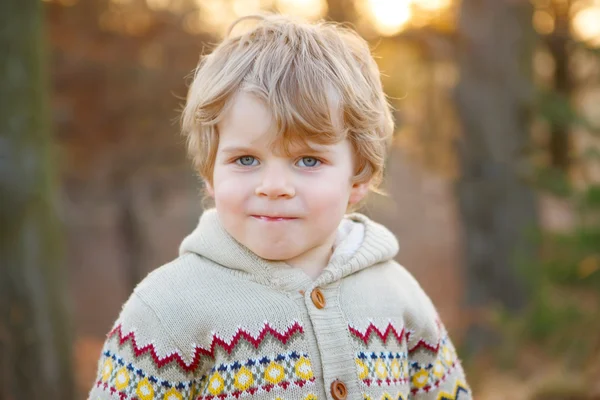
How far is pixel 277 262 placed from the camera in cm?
201

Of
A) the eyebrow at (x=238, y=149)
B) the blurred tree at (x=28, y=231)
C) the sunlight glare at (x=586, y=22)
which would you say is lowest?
the blurred tree at (x=28, y=231)

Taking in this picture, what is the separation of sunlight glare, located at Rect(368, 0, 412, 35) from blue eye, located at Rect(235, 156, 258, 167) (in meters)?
5.98

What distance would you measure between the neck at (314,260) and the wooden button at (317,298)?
8 cm

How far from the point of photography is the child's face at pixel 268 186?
184 cm

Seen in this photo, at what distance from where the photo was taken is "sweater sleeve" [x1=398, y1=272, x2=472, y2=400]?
221cm

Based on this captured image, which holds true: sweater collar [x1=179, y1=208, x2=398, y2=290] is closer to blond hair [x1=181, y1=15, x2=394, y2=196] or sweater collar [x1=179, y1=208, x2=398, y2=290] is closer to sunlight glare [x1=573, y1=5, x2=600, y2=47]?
blond hair [x1=181, y1=15, x2=394, y2=196]

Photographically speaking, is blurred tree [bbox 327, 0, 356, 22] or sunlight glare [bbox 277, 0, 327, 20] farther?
blurred tree [bbox 327, 0, 356, 22]

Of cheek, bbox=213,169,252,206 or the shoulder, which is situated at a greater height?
cheek, bbox=213,169,252,206

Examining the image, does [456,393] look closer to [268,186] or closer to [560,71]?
[268,186]

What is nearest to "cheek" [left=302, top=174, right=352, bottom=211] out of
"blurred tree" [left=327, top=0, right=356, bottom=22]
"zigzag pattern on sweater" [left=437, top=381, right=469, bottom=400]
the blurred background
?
"zigzag pattern on sweater" [left=437, top=381, right=469, bottom=400]

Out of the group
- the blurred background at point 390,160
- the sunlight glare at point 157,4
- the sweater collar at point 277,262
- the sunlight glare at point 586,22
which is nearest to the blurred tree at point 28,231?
the blurred background at point 390,160

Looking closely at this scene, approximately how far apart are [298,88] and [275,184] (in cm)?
24

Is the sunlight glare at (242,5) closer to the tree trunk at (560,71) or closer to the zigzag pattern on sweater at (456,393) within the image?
the tree trunk at (560,71)

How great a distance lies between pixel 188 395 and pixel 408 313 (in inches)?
26.8
